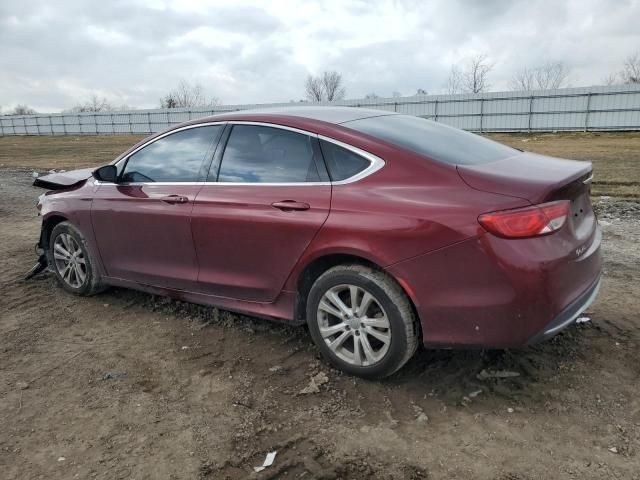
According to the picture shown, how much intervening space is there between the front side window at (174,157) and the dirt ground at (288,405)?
1.15 m

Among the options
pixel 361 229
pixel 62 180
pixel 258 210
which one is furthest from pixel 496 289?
pixel 62 180

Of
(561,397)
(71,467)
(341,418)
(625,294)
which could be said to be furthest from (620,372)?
(71,467)

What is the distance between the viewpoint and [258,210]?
11.3ft

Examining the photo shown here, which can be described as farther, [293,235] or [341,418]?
[293,235]

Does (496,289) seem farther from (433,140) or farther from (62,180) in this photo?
(62,180)

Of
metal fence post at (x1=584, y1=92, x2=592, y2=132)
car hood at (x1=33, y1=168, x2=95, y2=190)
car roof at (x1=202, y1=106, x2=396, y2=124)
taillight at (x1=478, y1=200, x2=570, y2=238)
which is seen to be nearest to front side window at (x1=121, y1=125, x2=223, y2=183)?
car roof at (x1=202, y1=106, x2=396, y2=124)

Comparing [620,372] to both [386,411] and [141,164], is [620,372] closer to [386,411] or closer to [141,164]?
[386,411]

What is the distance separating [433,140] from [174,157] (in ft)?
6.41

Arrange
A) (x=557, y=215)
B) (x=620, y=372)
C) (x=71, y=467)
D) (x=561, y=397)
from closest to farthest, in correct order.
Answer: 1. (x=71, y=467)
2. (x=557, y=215)
3. (x=561, y=397)
4. (x=620, y=372)

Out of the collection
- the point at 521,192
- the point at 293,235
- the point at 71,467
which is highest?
the point at 521,192

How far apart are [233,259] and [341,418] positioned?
4.31 ft

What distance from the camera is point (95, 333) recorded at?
13.6ft

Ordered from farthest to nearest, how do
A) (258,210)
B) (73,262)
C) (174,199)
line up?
(73,262) → (174,199) → (258,210)

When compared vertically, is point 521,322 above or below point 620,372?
above
